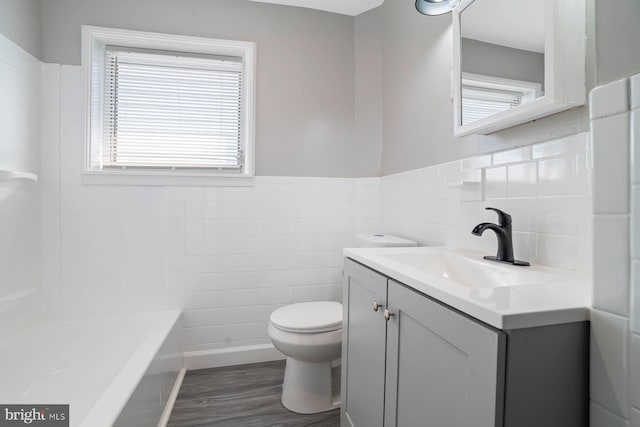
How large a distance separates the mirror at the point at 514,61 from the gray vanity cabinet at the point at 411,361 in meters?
0.71

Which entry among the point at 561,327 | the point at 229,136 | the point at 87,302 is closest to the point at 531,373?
the point at 561,327

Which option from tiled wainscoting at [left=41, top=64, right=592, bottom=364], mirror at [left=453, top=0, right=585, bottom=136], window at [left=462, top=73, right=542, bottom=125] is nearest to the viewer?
mirror at [left=453, top=0, right=585, bottom=136]

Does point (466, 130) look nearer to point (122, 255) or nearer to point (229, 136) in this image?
point (229, 136)

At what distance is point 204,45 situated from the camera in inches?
81.4

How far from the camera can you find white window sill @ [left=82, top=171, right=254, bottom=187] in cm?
192

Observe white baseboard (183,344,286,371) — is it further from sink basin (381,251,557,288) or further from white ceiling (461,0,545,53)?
white ceiling (461,0,545,53)

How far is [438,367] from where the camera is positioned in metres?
0.71

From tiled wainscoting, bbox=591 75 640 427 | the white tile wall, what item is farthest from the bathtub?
the white tile wall

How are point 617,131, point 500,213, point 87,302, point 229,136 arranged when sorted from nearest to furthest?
point 617,131 < point 500,213 < point 87,302 < point 229,136

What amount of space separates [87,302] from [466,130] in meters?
2.40

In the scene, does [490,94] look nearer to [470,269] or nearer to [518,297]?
[470,269]

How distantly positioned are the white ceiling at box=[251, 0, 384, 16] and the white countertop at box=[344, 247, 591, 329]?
2.10 metres

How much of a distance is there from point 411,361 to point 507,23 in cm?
119

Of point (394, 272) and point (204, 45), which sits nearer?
point (394, 272)
